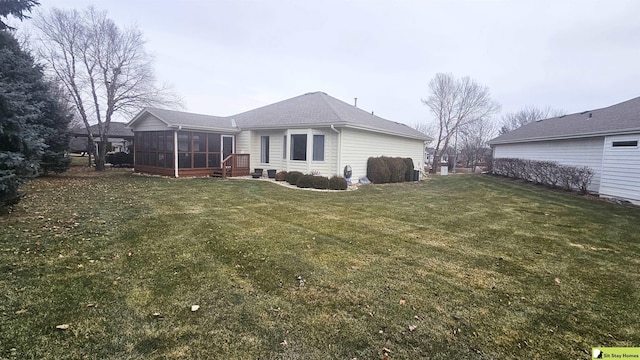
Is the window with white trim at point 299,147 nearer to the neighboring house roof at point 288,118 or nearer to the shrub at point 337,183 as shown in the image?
the neighboring house roof at point 288,118

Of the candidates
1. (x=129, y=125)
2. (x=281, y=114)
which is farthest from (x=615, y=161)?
(x=129, y=125)

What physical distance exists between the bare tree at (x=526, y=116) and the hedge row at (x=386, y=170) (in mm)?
38148

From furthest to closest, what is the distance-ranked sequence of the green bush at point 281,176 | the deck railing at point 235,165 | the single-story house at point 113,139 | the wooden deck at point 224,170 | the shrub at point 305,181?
the single-story house at point 113,139
the deck railing at point 235,165
the wooden deck at point 224,170
the green bush at point 281,176
the shrub at point 305,181

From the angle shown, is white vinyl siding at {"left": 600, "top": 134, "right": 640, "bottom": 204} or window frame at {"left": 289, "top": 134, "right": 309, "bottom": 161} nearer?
white vinyl siding at {"left": 600, "top": 134, "right": 640, "bottom": 204}

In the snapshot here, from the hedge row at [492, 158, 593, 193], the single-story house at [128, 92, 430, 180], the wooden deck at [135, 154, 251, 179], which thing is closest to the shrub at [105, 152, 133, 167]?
the single-story house at [128, 92, 430, 180]

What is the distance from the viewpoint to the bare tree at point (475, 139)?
36531mm

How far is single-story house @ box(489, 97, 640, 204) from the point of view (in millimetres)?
10406

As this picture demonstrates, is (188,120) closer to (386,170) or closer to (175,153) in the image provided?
(175,153)

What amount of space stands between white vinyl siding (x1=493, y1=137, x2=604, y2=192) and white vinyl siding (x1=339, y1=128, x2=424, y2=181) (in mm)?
6914

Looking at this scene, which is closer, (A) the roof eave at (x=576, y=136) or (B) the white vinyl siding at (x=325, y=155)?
(A) the roof eave at (x=576, y=136)

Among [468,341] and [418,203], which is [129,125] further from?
[468,341]

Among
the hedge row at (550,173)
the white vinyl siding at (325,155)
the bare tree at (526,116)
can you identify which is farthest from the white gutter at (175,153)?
the bare tree at (526,116)

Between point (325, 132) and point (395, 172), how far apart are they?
482 centimetres

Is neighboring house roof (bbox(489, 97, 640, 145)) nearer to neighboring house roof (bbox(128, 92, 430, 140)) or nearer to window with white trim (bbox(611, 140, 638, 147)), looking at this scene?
window with white trim (bbox(611, 140, 638, 147))
